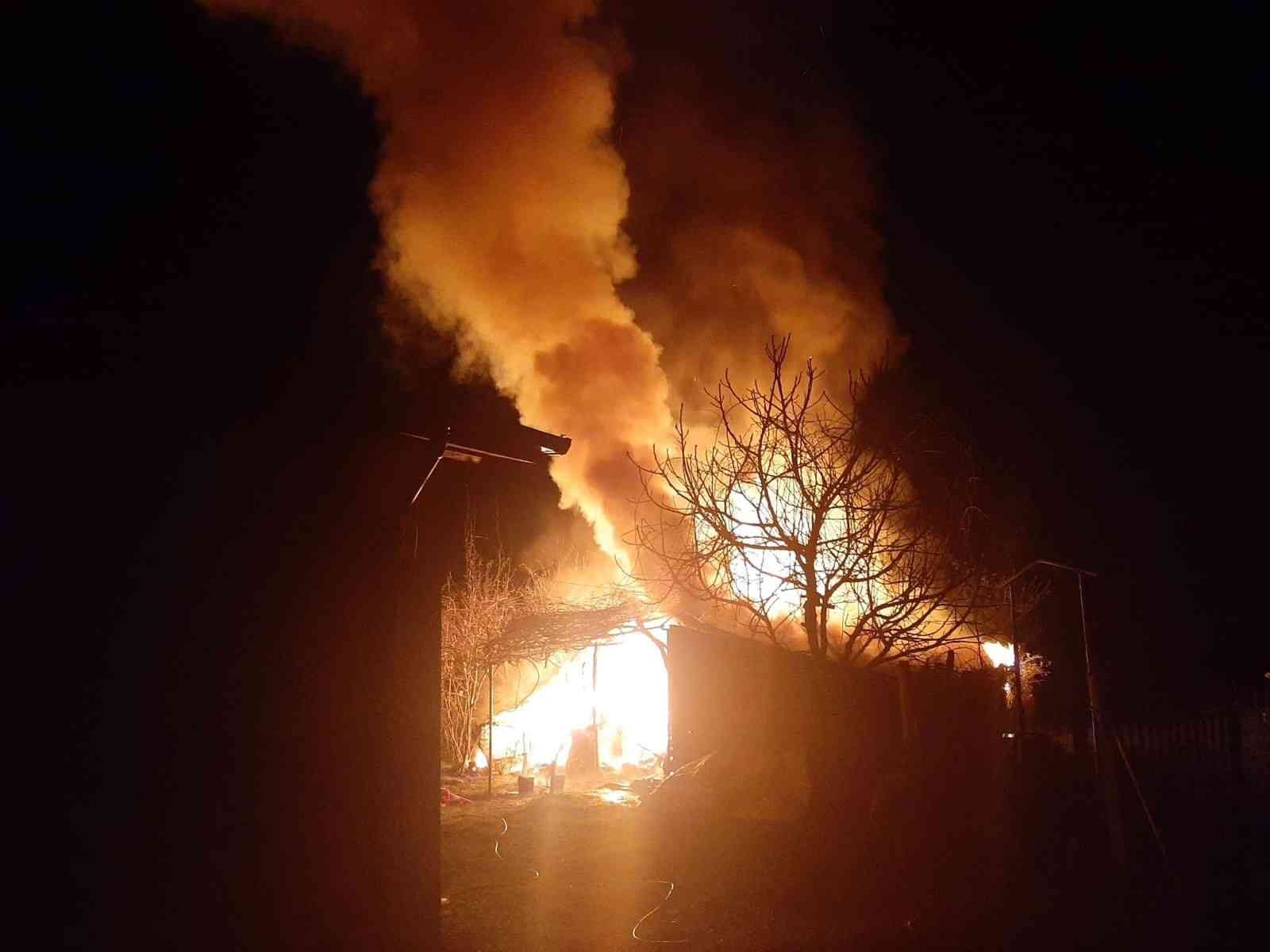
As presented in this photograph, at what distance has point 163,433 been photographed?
21.3ft

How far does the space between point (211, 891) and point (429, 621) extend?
2474mm

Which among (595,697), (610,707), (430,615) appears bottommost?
(610,707)

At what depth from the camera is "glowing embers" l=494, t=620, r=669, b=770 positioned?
19953 millimetres

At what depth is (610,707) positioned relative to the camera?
20.5m

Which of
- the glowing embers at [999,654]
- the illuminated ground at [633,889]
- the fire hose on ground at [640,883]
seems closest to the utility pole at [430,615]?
the illuminated ground at [633,889]

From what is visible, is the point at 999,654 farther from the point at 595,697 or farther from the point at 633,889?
the point at 633,889

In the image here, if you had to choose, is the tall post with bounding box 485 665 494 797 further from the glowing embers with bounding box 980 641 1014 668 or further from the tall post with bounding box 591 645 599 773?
the glowing embers with bounding box 980 641 1014 668

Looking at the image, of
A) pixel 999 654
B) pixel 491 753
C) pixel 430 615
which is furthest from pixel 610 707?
pixel 430 615

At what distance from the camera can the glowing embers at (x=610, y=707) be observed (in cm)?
1995

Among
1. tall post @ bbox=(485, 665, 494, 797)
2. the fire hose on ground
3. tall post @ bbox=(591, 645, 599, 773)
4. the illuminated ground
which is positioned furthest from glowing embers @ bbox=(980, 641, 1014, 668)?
the fire hose on ground

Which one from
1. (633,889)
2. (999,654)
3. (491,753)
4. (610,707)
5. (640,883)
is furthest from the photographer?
(999,654)

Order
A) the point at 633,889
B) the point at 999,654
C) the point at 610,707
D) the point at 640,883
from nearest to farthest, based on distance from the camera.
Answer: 1. the point at 633,889
2. the point at 640,883
3. the point at 610,707
4. the point at 999,654

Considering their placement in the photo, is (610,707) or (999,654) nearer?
(610,707)

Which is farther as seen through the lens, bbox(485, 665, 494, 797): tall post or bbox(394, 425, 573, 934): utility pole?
bbox(485, 665, 494, 797): tall post
